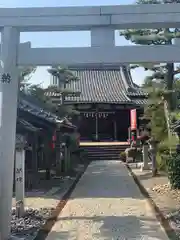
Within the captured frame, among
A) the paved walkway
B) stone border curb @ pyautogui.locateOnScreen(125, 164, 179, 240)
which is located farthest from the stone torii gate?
stone border curb @ pyautogui.locateOnScreen(125, 164, 179, 240)

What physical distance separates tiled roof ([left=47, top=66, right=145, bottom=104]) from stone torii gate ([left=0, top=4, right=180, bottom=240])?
2533 cm

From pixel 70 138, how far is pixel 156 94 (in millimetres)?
7367

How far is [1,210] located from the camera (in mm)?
6121

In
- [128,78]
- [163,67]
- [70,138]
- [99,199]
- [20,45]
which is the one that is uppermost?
[128,78]

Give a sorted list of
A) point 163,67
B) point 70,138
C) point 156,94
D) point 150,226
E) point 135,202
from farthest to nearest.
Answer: point 70,138
point 163,67
point 156,94
point 135,202
point 150,226

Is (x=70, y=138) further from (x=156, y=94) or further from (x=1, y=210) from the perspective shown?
(x=1, y=210)

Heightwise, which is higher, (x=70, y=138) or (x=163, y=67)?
(x=163, y=67)

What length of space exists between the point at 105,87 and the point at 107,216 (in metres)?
28.4

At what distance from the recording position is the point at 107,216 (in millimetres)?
8344

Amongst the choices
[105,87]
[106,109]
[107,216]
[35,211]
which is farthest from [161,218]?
[105,87]

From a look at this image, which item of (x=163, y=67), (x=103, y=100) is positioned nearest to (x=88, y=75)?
(x=103, y=100)

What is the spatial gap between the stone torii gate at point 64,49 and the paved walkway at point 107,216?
153 centimetres

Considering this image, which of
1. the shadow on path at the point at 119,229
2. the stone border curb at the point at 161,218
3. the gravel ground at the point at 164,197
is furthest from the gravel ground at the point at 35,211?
the gravel ground at the point at 164,197

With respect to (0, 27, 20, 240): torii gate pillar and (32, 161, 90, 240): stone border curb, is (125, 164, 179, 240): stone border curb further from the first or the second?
(0, 27, 20, 240): torii gate pillar
